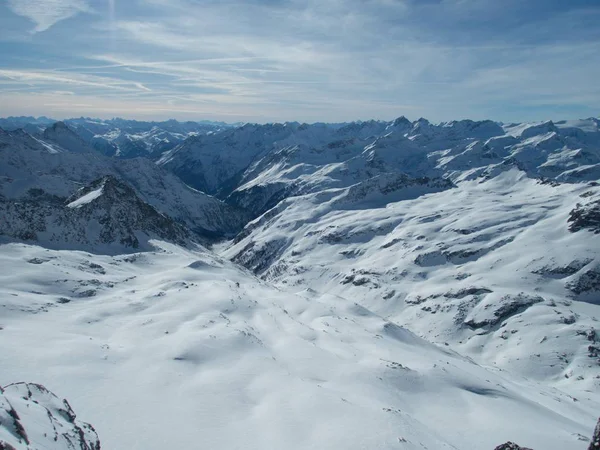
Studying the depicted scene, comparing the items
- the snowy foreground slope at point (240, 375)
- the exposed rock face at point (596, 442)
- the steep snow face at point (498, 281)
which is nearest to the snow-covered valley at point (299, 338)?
the snowy foreground slope at point (240, 375)

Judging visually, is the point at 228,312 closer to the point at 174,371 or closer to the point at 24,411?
the point at 174,371

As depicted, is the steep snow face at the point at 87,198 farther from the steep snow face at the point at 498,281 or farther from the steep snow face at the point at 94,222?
the steep snow face at the point at 498,281

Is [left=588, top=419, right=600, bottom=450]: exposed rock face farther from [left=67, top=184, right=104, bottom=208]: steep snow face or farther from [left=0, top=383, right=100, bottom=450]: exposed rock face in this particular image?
[left=67, top=184, right=104, bottom=208]: steep snow face

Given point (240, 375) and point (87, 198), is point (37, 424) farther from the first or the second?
point (87, 198)

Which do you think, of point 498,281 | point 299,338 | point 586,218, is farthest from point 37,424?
point 586,218

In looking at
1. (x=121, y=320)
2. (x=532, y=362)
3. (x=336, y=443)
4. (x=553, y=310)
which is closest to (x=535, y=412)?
(x=336, y=443)
